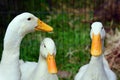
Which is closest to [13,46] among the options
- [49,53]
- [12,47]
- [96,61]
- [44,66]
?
[12,47]

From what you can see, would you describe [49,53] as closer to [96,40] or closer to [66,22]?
[96,40]

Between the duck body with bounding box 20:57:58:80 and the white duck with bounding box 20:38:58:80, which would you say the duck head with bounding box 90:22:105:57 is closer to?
the white duck with bounding box 20:38:58:80

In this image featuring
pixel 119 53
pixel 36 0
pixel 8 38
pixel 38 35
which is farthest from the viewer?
pixel 36 0

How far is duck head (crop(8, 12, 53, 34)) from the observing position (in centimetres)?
477

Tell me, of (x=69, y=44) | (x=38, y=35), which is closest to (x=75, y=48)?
(x=69, y=44)

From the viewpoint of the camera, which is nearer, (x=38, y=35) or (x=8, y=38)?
(x=8, y=38)

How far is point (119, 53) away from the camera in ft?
21.5

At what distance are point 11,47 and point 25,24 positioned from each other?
0.88ft

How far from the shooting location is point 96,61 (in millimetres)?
5164

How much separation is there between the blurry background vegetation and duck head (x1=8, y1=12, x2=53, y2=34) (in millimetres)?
1415

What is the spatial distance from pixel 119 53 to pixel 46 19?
1336 millimetres

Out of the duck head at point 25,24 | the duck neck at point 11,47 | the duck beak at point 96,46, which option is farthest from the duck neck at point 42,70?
the duck beak at point 96,46

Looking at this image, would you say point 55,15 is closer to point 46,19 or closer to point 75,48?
point 46,19

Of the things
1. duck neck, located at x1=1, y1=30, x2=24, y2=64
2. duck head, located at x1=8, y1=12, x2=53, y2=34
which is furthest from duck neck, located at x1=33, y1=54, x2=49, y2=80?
duck neck, located at x1=1, y1=30, x2=24, y2=64
